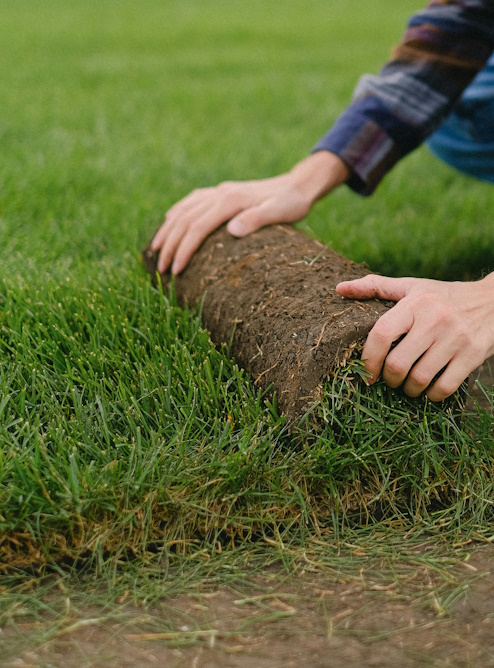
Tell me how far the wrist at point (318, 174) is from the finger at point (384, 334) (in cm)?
96

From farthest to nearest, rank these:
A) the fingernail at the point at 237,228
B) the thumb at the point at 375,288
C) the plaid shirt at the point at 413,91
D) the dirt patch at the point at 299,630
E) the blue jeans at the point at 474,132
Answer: the blue jeans at the point at 474,132 → the plaid shirt at the point at 413,91 → the fingernail at the point at 237,228 → the thumb at the point at 375,288 → the dirt patch at the point at 299,630

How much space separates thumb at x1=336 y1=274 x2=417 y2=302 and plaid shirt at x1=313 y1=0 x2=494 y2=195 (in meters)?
0.90

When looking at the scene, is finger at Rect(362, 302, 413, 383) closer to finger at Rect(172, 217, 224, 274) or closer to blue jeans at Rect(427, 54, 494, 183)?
finger at Rect(172, 217, 224, 274)

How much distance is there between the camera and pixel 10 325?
86.2 inches

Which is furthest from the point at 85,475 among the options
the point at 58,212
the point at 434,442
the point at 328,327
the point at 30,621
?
the point at 58,212

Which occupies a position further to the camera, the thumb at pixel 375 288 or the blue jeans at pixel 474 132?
the blue jeans at pixel 474 132

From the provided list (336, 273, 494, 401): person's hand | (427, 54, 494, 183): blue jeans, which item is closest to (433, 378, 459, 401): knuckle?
(336, 273, 494, 401): person's hand

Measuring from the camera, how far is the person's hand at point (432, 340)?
172 centimetres

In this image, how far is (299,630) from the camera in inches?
56.4

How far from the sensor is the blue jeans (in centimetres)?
328

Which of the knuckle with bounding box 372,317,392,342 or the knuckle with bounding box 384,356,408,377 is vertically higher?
the knuckle with bounding box 372,317,392,342

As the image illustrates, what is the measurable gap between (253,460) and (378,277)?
593 millimetres

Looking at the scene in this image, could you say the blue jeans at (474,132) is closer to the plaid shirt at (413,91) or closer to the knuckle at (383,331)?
the plaid shirt at (413,91)

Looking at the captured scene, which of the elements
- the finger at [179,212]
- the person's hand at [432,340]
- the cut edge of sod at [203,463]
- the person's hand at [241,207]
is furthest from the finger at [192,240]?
the person's hand at [432,340]
